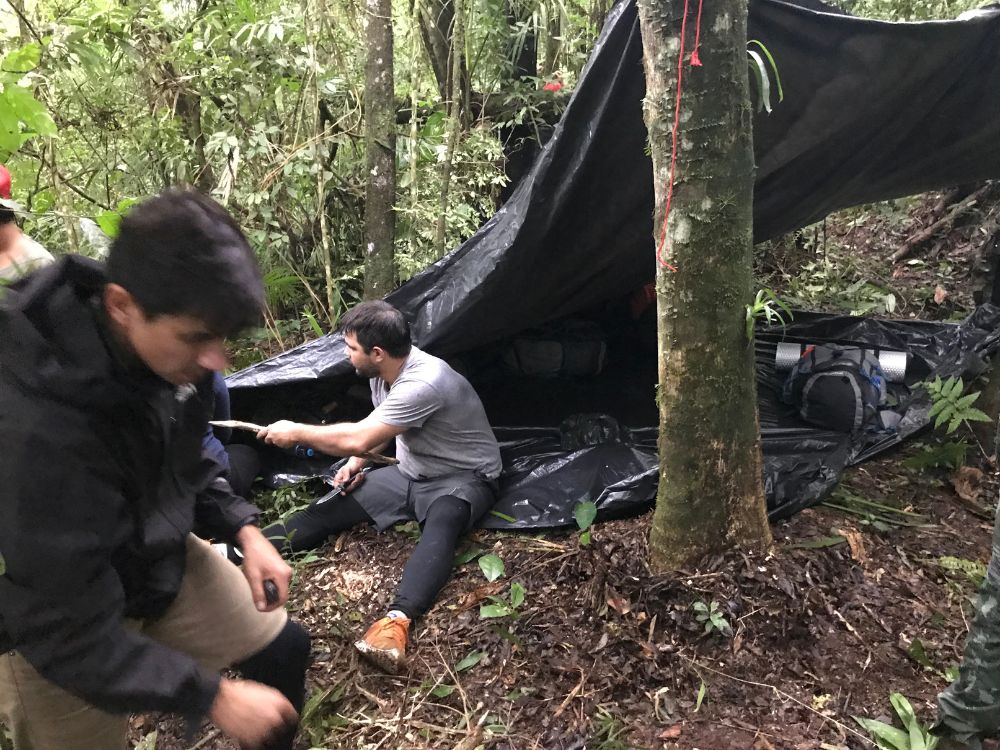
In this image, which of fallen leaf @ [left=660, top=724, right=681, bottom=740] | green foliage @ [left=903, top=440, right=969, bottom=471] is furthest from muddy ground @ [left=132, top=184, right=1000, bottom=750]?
green foliage @ [left=903, top=440, right=969, bottom=471]

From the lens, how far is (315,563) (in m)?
2.72

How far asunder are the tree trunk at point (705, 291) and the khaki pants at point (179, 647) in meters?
1.28

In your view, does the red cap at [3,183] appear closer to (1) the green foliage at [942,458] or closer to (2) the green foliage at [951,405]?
(2) the green foliage at [951,405]

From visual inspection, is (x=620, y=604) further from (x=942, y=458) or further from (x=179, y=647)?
(x=942, y=458)

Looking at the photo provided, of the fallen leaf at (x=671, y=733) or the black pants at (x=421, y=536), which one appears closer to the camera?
the fallen leaf at (x=671, y=733)

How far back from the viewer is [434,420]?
279 centimetres

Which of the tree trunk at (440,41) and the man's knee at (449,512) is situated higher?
the tree trunk at (440,41)

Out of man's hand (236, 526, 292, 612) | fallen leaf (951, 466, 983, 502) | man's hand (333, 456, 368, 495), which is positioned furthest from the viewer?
man's hand (333, 456, 368, 495)

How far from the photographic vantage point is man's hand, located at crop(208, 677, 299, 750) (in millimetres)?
1114

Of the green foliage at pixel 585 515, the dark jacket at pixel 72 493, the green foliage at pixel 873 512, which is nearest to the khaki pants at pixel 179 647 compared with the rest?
the dark jacket at pixel 72 493

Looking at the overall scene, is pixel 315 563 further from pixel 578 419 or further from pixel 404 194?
pixel 404 194

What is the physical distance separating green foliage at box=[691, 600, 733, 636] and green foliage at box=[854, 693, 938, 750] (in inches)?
15.2

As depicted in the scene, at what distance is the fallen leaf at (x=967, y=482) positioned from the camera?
2.73 meters

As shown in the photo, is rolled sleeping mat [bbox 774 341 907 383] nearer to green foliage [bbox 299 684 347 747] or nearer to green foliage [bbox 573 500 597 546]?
green foliage [bbox 573 500 597 546]
